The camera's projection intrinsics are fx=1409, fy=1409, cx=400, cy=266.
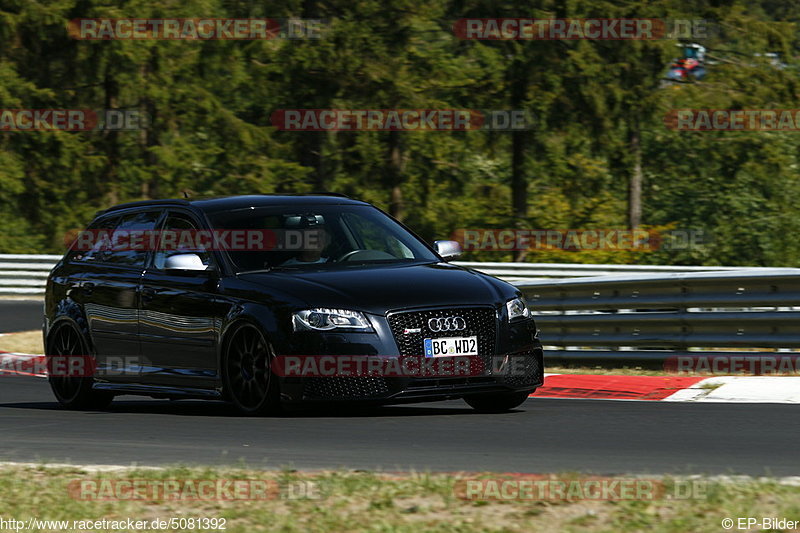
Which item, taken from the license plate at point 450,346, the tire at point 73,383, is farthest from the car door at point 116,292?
the license plate at point 450,346

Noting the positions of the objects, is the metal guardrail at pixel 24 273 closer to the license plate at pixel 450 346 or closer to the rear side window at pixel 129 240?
the rear side window at pixel 129 240

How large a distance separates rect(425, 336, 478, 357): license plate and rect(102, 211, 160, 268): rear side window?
2865 mm

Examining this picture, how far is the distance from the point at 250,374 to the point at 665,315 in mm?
5263

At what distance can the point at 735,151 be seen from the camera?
39.0m

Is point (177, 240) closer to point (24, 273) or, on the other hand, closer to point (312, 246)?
point (312, 246)

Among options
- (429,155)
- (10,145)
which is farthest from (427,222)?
(10,145)

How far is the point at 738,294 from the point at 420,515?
7841 millimetres

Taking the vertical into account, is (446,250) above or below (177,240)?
below

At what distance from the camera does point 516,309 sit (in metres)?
10.1

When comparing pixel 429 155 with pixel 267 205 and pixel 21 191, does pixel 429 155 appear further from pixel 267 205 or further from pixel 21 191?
pixel 267 205

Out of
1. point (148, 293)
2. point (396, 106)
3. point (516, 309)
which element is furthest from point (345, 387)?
point (396, 106)

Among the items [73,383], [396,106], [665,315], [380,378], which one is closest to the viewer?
[380,378]

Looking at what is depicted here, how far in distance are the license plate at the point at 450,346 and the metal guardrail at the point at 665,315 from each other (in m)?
4.01

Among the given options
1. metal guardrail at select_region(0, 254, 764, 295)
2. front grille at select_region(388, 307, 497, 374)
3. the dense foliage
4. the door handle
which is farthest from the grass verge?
the dense foliage
